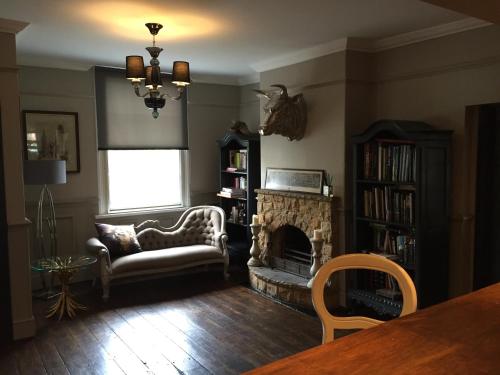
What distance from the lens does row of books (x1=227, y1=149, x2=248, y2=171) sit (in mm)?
5929

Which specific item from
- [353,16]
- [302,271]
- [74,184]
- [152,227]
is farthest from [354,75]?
[74,184]

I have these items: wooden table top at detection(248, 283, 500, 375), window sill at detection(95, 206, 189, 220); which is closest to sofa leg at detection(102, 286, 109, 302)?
window sill at detection(95, 206, 189, 220)

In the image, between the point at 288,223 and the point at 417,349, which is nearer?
the point at 417,349

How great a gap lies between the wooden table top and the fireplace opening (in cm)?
347

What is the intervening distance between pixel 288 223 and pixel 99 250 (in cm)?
207

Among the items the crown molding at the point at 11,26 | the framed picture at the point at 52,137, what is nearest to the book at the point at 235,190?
the framed picture at the point at 52,137

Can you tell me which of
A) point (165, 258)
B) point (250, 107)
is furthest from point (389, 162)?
point (250, 107)

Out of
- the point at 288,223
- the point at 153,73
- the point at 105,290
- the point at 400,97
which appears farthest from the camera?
the point at 288,223

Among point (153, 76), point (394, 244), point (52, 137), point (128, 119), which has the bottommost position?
point (394, 244)

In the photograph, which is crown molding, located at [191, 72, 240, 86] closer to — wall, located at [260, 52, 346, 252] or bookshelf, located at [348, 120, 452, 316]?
wall, located at [260, 52, 346, 252]

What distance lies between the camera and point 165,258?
5.08 m

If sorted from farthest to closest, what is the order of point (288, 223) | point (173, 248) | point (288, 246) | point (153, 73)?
point (173, 248) → point (288, 246) → point (288, 223) → point (153, 73)

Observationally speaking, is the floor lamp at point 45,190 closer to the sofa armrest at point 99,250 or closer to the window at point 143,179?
the sofa armrest at point 99,250

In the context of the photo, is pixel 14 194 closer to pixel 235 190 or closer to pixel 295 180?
pixel 295 180
